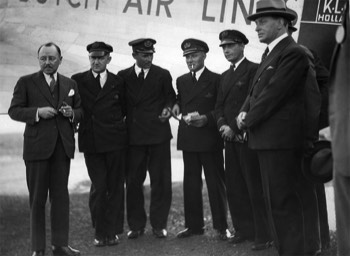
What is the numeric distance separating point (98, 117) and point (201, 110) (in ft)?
3.29

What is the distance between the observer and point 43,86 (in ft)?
16.7

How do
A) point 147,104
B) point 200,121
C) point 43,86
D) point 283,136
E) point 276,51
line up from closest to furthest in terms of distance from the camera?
1. point 283,136
2. point 276,51
3. point 43,86
4. point 200,121
5. point 147,104

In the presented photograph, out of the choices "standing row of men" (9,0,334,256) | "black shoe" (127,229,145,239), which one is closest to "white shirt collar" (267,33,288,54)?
"standing row of men" (9,0,334,256)

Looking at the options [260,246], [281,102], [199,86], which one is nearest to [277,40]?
[281,102]

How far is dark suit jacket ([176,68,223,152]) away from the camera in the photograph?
5676 millimetres

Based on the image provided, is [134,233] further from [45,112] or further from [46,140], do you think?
[45,112]

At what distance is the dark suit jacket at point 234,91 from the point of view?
210 inches

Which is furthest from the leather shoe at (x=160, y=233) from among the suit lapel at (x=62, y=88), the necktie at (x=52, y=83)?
the necktie at (x=52, y=83)

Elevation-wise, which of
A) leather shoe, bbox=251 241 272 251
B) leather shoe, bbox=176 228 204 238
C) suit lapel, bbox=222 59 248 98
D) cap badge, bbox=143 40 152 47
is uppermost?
cap badge, bbox=143 40 152 47

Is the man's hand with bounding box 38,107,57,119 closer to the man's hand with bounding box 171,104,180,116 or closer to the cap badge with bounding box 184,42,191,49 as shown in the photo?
the man's hand with bounding box 171,104,180,116

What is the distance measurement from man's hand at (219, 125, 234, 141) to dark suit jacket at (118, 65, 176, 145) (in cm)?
70

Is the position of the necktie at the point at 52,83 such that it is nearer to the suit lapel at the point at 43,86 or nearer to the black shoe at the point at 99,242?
the suit lapel at the point at 43,86

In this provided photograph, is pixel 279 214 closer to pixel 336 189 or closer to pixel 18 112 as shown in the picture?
pixel 336 189

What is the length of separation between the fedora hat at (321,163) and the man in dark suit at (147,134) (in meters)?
2.05
